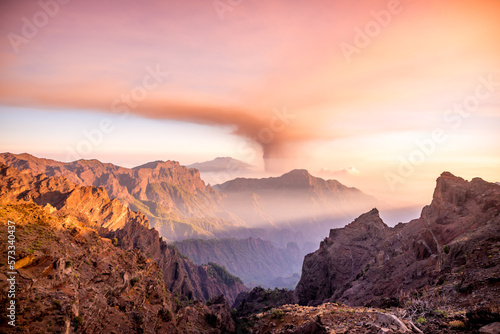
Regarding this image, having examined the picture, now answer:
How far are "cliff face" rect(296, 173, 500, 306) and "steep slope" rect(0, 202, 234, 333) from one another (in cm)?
4833

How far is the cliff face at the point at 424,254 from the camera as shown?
4100cm

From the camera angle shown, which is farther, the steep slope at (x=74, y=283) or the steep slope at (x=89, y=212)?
the steep slope at (x=89, y=212)

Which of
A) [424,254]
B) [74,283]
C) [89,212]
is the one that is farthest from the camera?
[89,212]

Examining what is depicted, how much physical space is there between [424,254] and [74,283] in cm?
7468

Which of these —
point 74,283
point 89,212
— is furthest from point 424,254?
point 89,212

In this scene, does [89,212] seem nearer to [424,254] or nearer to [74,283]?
[74,283]

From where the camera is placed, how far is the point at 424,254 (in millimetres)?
66188

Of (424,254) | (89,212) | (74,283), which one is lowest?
(74,283)

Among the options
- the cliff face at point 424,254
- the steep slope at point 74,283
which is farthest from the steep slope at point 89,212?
the steep slope at point 74,283

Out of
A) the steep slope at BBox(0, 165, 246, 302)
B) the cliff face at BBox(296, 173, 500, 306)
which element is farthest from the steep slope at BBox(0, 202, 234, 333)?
the steep slope at BBox(0, 165, 246, 302)

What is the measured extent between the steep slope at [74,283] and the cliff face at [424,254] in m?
48.3

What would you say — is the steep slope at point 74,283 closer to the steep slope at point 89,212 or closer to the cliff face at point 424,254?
the cliff face at point 424,254

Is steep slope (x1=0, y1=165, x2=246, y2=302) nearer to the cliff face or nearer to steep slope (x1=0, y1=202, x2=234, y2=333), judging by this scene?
the cliff face

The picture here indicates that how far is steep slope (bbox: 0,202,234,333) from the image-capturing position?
104 ft
